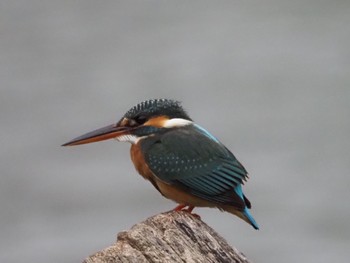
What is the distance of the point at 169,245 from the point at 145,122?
1.30 metres

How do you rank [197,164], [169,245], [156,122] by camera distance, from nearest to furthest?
[169,245]
[197,164]
[156,122]

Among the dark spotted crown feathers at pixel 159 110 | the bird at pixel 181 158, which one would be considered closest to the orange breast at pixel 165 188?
the bird at pixel 181 158

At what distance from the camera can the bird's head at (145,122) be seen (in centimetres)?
448

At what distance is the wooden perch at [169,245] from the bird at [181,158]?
0.88 meters

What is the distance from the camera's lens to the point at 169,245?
128 inches

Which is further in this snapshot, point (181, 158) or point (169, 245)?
point (181, 158)

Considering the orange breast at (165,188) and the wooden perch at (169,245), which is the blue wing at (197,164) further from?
the wooden perch at (169,245)

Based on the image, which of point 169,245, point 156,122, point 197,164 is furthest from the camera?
point 156,122

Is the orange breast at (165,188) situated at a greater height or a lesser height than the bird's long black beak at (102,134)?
lesser

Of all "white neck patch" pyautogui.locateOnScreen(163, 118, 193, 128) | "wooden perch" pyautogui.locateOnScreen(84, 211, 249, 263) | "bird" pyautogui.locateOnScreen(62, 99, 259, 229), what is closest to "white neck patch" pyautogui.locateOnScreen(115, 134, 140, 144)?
"bird" pyautogui.locateOnScreen(62, 99, 259, 229)

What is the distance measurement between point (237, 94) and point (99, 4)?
7.01ft

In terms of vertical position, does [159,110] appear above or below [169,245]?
above

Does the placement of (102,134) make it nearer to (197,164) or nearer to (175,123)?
(175,123)

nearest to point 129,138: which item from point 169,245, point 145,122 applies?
point 145,122
